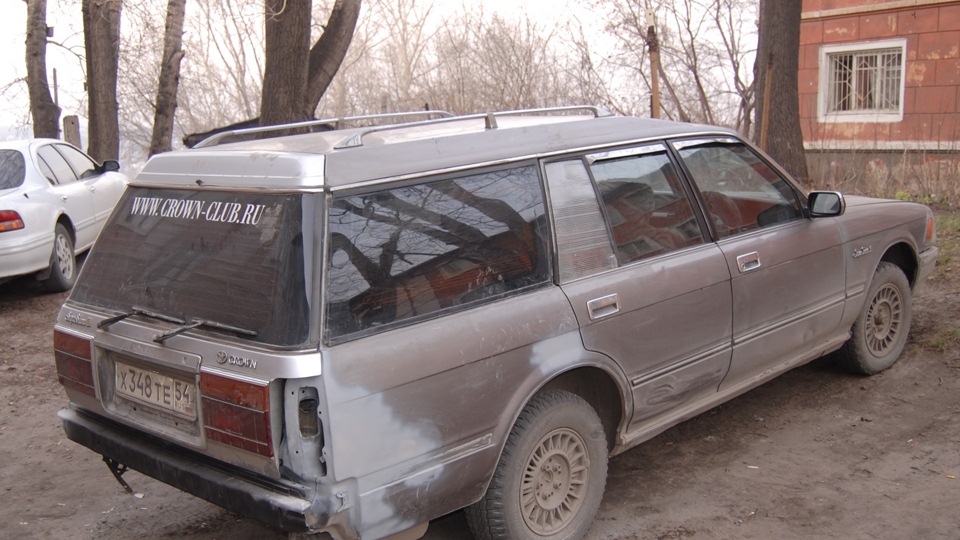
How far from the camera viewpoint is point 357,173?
10.8ft

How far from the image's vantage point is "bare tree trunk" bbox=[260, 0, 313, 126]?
10500mm

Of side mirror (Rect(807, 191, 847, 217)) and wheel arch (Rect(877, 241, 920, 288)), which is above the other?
side mirror (Rect(807, 191, 847, 217))

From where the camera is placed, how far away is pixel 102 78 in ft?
49.0

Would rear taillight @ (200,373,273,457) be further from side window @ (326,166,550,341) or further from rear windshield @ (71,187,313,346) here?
side window @ (326,166,550,341)

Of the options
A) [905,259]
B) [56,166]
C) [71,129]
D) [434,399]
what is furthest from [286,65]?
[71,129]

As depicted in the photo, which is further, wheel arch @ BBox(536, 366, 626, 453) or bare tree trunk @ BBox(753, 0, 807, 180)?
bare tree trunk @ BBox(753, 0, 807, 180)

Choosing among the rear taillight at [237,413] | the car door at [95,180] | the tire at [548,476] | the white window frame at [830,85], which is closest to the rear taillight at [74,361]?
the rear taillight at [237,413]

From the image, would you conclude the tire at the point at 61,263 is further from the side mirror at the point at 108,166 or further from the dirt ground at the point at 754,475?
the dirt ground at the point at 754,475

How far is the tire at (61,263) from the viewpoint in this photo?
357 inches

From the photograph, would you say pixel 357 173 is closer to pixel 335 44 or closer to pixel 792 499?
pixel 792 499

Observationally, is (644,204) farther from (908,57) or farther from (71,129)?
(908,57)

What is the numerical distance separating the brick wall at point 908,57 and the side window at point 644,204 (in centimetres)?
1317

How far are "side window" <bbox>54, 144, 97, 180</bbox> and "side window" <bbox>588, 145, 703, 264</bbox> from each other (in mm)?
7963

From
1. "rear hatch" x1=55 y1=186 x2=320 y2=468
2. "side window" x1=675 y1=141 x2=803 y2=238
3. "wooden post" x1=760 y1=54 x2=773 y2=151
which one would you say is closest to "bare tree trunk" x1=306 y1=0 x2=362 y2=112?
"wooden post" x1=760 y1=54 x2=773 y2=151
